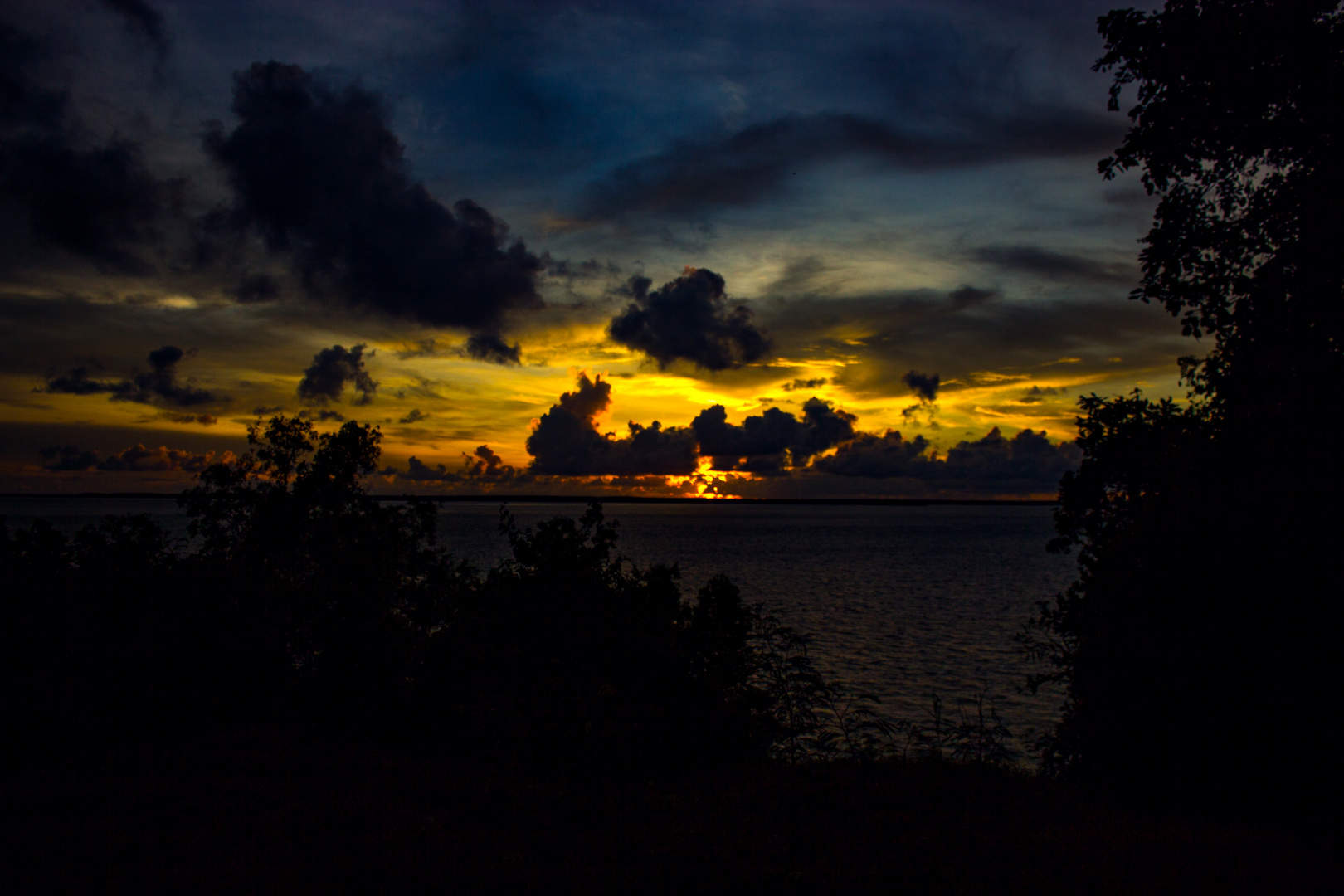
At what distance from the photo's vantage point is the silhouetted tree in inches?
428

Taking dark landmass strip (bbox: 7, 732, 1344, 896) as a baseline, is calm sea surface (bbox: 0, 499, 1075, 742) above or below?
below

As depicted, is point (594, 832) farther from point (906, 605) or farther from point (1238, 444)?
point (906, 605)

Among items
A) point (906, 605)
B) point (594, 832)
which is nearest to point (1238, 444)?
point (594, 832)

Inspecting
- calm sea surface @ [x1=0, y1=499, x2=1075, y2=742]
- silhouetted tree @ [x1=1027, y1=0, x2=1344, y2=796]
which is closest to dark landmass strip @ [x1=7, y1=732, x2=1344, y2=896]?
silhouetted tree @ [x1=1027, y1=0, x2=1344, y2=796]

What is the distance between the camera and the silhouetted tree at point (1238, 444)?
10859 millimetres

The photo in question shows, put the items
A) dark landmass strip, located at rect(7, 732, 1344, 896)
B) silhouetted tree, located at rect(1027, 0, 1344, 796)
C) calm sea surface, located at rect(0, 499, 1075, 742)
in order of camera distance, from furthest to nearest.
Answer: calm sea surface, located at rect(0, 499, 1075, 742) < silhouetted tree, located at rect(1027, 0, 1344, 796) < dark landmass strip, located at rect(7, 732, 1344, 896)

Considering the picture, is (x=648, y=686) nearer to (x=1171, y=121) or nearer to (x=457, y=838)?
(x=457, y=838)

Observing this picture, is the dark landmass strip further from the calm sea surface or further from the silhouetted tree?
the calm sea surface

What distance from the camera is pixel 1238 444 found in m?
12.5

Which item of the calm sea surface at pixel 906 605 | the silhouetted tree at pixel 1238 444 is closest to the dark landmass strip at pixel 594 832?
the silhouetted tree at pixel 1238 444

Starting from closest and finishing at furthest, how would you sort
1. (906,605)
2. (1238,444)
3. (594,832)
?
(594,832), (1238,444), (906,605)

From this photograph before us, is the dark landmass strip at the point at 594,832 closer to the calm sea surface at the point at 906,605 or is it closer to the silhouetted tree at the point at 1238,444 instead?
the silhouetted tree at the point at 1238,444

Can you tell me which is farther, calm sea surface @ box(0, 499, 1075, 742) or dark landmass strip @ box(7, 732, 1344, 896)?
calm sea surface @ box(0, 499, 1075, 742)

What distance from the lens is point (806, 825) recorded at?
28.7 feet
